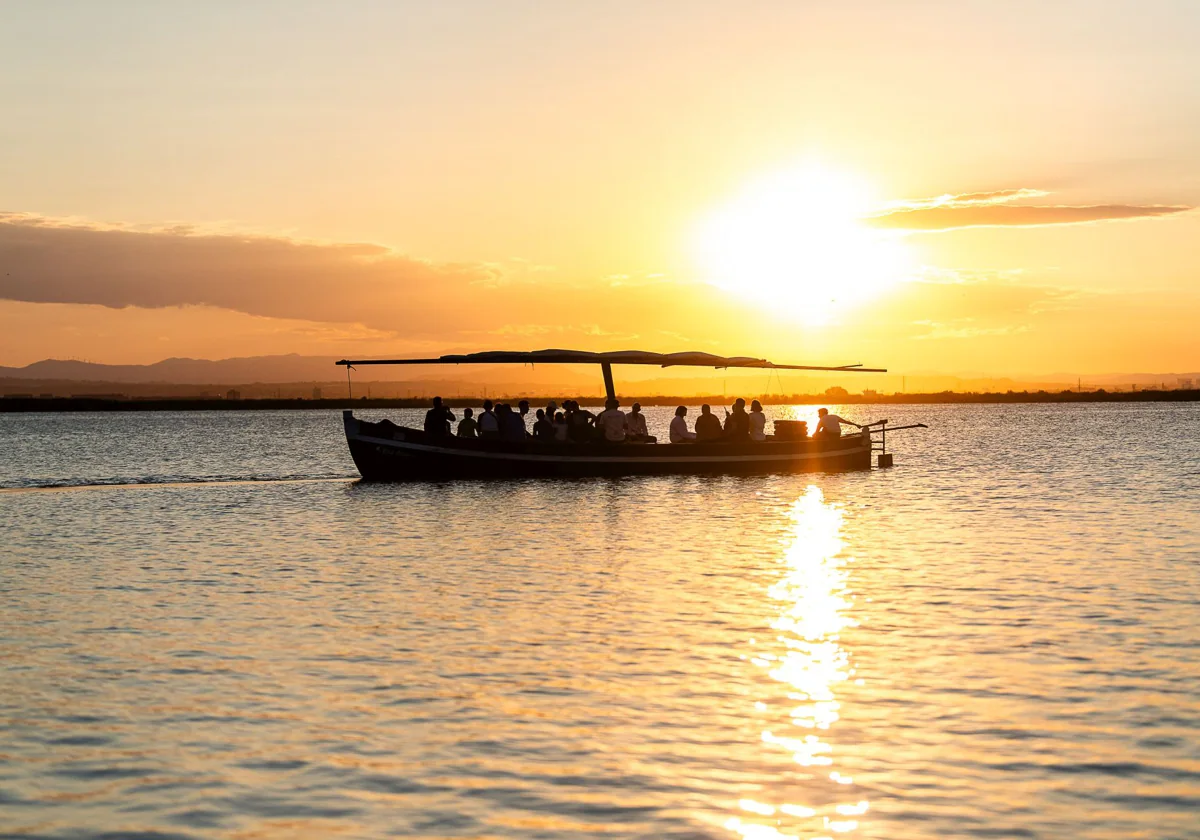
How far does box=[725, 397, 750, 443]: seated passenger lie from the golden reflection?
19024 mm

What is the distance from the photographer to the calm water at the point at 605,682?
843 centimetres

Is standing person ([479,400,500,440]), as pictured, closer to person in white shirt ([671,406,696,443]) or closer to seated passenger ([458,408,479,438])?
seated passenger ([458,408,479,438])

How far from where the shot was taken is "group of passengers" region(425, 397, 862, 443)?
42.0 m

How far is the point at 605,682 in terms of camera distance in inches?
477

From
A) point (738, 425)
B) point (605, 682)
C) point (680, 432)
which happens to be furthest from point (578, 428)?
point (605, 682)

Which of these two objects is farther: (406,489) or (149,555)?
(406,489)

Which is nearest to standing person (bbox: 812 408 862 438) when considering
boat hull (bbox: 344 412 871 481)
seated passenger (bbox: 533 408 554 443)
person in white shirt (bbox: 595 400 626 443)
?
boat hull (bbox: 344 412 871 481)

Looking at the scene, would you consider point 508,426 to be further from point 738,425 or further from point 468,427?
point 738,425

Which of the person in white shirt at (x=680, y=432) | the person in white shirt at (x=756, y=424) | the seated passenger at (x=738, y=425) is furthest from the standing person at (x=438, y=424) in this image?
the person in white shirt at (x=756, y=424)

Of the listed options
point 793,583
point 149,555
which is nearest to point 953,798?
point 793,583

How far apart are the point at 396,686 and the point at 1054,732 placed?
19.7ft

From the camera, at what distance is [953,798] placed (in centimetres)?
847

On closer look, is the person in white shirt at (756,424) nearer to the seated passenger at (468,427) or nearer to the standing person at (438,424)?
the seated passenger at (468,427)

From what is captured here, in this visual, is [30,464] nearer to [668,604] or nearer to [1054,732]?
[668,604]
